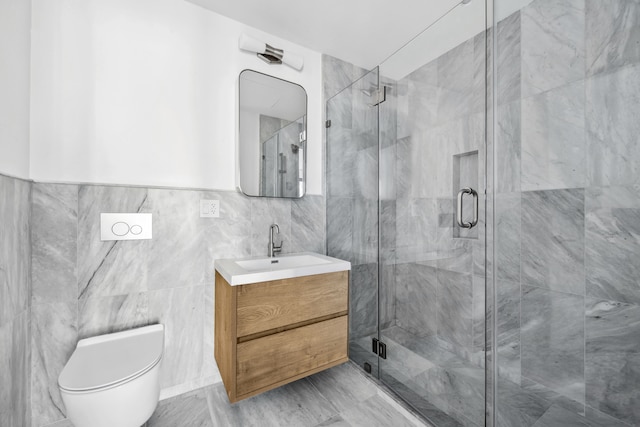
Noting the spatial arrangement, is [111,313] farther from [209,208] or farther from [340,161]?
[340,161]

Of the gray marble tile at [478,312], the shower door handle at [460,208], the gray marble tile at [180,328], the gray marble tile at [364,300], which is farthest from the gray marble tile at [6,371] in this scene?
the gray marble tile at [478,312]

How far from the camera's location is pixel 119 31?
143 centimetres

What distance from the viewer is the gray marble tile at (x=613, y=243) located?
115 cm

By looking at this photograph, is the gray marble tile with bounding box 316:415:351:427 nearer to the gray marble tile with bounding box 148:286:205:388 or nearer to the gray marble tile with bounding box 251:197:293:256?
the gray marble tile with bounding box 148:286:205:388

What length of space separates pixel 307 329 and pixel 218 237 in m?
0.79

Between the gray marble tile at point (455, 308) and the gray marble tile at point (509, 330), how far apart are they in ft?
0.46

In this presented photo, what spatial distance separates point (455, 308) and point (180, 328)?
1.63m

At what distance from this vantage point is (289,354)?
1.40 meters

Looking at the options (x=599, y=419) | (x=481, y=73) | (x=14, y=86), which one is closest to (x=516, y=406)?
(x=599, y=419)

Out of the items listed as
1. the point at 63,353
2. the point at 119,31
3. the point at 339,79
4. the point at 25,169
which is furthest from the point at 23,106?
the point at 339,79

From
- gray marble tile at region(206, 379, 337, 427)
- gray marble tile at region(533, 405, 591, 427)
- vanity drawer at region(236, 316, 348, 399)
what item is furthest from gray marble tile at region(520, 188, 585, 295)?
gray marble tile at region(206, 379, 337, 427)

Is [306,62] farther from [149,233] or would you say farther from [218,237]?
[149,233]

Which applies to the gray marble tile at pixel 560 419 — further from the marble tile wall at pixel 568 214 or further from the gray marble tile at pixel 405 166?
the gray marble tile at pixel 405 166

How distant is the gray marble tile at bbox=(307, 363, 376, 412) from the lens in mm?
1508
